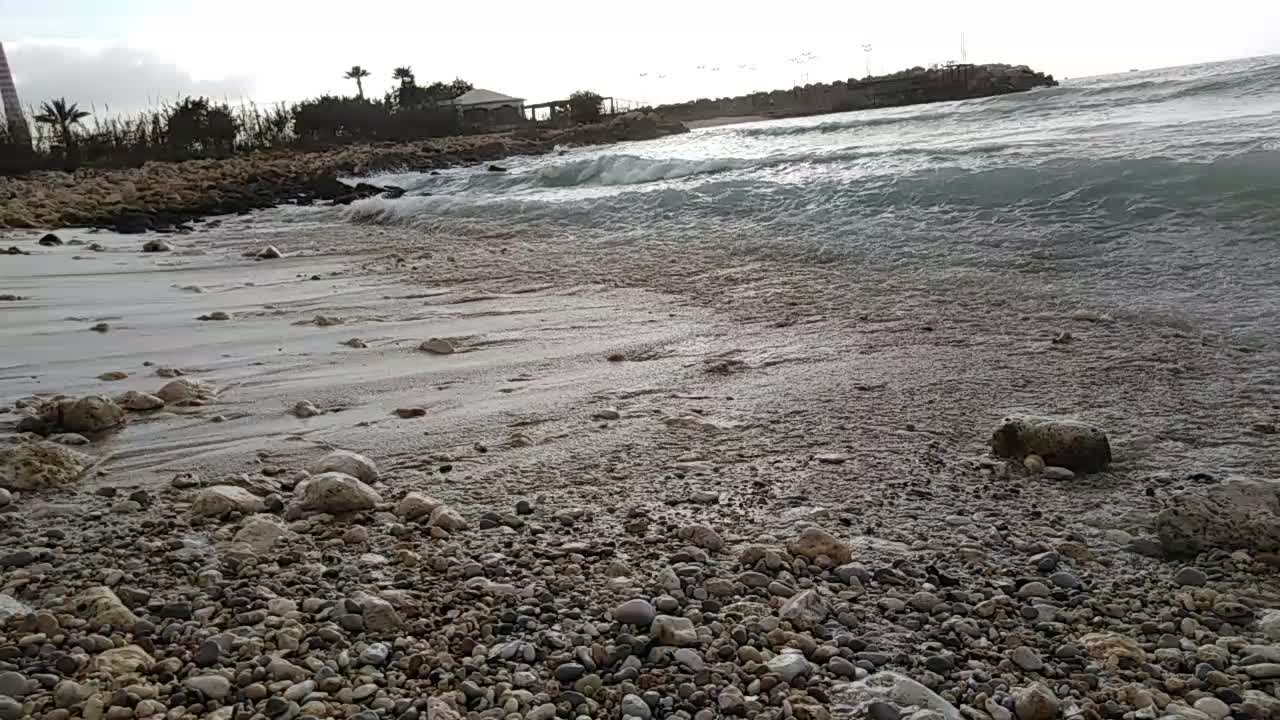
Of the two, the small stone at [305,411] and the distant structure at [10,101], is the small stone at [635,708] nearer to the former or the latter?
the small stone at [305,411]

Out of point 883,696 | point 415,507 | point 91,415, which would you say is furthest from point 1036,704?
point 91,415

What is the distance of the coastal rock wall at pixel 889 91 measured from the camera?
156 feet

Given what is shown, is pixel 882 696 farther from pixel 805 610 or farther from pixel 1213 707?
pixel 1213 707

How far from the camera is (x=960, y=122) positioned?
18.2 metres

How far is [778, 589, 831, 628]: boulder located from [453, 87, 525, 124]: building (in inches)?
1867

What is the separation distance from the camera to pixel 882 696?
5.04ft

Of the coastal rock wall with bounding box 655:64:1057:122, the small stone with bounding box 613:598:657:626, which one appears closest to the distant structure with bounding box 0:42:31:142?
the small stone with bounding box 613:598:657:626

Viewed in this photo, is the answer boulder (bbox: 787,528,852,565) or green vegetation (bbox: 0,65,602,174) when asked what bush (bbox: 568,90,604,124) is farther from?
boulder (bbox: 787,528,852,565)

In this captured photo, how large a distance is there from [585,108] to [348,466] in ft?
156

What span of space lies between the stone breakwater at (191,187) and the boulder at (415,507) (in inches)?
460

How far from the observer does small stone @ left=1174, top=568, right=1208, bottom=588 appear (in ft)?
6.38

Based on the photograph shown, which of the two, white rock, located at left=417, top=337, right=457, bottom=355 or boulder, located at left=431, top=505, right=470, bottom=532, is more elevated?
white rock, located at left=417, top=337, right=457, bottom=355

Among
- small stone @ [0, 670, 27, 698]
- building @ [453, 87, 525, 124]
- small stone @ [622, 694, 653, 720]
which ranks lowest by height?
small stone @ [622, 694, 653, 720]

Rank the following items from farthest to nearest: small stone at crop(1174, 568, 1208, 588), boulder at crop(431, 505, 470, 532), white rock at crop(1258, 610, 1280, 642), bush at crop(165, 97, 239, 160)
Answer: bush at crop(165, 97, 239, 160) → boulder at crop(431, 505, 470, 532) → small stone at crop(1174, 568, 1208, 588) → white rock at crop(1258, 610, 1280, 642)
